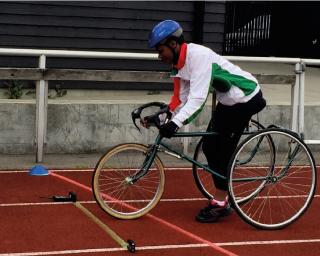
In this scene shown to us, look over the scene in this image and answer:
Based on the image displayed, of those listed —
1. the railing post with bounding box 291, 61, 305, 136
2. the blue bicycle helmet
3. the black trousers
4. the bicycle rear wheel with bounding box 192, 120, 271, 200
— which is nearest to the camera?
the blue bicycle helmet

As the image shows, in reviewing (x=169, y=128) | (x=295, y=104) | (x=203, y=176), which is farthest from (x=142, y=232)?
(x=295, y=104)

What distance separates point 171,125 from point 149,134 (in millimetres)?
3607

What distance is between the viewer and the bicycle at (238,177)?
5.64 m

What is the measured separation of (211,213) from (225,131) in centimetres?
74

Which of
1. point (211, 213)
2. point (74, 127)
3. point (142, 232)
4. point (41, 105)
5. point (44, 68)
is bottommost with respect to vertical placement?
point (142, 232)

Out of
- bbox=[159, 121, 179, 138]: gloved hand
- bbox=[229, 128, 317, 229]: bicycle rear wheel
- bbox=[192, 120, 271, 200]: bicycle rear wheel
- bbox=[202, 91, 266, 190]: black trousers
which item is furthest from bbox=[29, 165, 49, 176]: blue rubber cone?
bbox=[159, 121, 179, 138]: gloved hand

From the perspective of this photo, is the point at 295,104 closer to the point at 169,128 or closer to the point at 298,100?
the point at 298,100

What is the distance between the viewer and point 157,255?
16.0 feet

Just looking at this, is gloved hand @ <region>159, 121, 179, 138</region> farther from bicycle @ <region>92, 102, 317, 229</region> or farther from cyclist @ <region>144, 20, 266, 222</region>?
bicycle @ <region>92, 102, 317, 229</region>

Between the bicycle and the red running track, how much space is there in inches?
5.8

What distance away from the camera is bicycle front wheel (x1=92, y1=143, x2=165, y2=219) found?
5.64 meters

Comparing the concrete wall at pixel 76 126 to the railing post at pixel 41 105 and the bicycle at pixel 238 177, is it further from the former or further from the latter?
the bicycle at pixel 238 177

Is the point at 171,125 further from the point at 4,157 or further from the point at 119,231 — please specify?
the point at 4,157

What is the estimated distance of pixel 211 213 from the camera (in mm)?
5836
